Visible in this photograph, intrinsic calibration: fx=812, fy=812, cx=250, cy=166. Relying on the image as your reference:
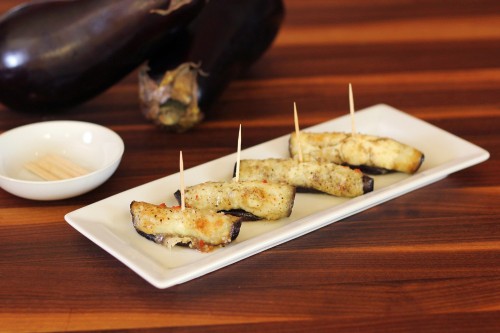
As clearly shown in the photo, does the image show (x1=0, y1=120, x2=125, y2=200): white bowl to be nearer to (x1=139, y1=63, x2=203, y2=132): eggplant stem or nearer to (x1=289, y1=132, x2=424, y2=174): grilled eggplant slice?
(x1=139, y1=63, x2=203, y2=132): eggplant stem

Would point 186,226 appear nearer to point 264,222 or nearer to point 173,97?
point 264,222

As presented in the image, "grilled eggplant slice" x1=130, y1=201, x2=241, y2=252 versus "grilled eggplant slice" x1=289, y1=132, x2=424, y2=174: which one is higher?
"grilled eggplant slice" x1=289, y1=132, x2=424, y2=174

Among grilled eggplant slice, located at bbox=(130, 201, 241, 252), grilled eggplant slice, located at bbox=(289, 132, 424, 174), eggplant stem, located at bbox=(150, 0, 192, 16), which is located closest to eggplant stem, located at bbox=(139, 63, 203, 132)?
eggplant stem, located at bbox=(150, 0, 192, 16)

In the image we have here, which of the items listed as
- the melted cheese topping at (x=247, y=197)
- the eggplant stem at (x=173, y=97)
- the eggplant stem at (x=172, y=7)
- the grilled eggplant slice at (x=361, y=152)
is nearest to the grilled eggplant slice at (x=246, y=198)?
the melted cheese topping at (x=247, y=197)

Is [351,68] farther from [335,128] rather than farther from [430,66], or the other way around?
[335,128]

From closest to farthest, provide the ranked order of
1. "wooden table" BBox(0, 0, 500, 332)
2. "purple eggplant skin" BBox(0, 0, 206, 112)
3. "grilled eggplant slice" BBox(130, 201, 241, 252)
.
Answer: "wooden table" BBox(0, 0, 500, 332) → "grilled eggplant slice" BBox(130, 201, 241, 252) → "purple eggplant skin" BBox(0, 0, 206, 112)
